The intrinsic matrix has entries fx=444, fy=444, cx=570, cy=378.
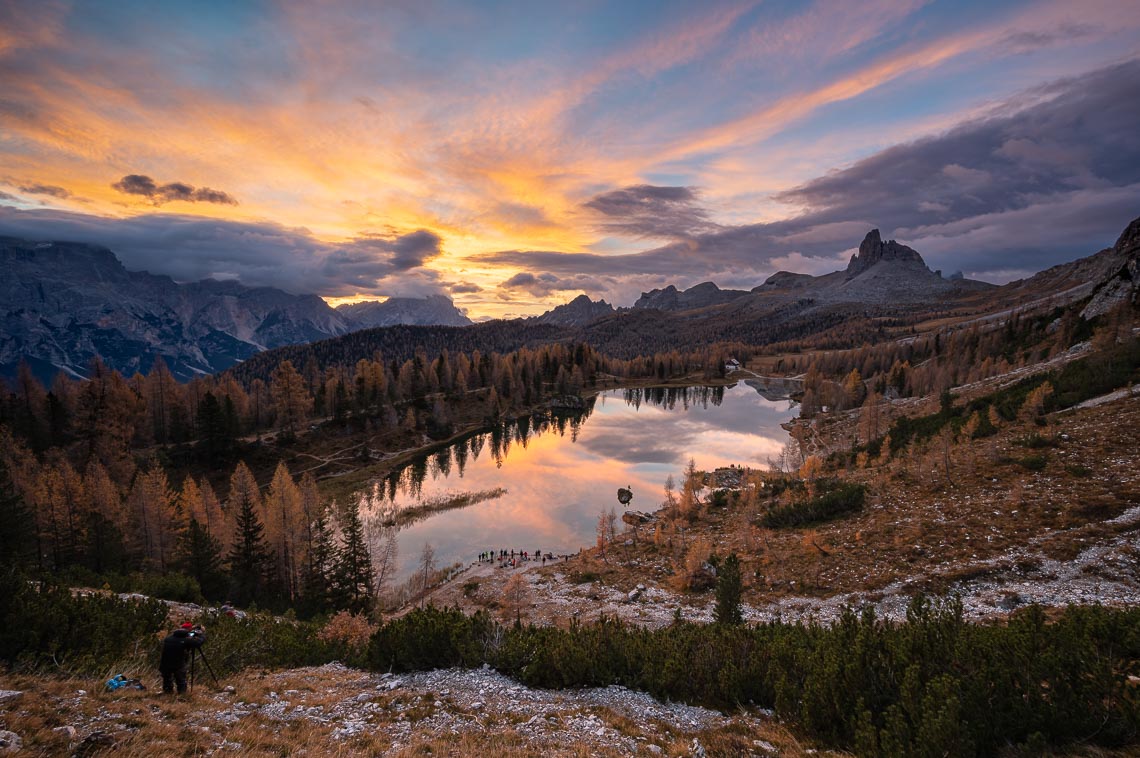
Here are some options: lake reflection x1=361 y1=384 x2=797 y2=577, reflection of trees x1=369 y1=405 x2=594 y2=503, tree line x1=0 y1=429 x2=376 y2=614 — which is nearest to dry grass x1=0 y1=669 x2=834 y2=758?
tree line x1=0 y1=429 x2=376 y2=614

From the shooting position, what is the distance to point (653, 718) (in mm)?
13664

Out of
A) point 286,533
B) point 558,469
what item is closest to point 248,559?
point 286,533

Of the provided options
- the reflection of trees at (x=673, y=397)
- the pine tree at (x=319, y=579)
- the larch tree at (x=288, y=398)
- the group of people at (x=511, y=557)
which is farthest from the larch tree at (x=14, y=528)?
the reflection of trees at (x=673, y=397)

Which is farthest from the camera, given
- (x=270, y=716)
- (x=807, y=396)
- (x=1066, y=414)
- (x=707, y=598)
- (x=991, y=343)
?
(x=807, y=396)

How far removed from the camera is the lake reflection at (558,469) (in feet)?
195

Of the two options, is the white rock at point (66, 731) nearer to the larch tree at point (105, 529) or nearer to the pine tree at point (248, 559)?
the pine tree at point (248, 559)

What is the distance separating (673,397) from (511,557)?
141 meters

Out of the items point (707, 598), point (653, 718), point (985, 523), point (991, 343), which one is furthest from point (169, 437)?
point (991, 343)

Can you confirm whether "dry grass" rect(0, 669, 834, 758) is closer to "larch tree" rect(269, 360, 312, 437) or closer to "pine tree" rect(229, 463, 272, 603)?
"pine tree" rect(229, 463, 272, 603)

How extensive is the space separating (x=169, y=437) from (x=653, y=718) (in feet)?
362

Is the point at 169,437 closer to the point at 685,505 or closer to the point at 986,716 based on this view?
the point at 685,505

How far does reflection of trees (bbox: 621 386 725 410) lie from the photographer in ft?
496

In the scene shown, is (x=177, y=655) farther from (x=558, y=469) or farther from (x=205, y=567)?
(x=558, y=469)

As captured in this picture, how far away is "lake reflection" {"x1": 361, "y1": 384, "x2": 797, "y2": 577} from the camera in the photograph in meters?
59.4
